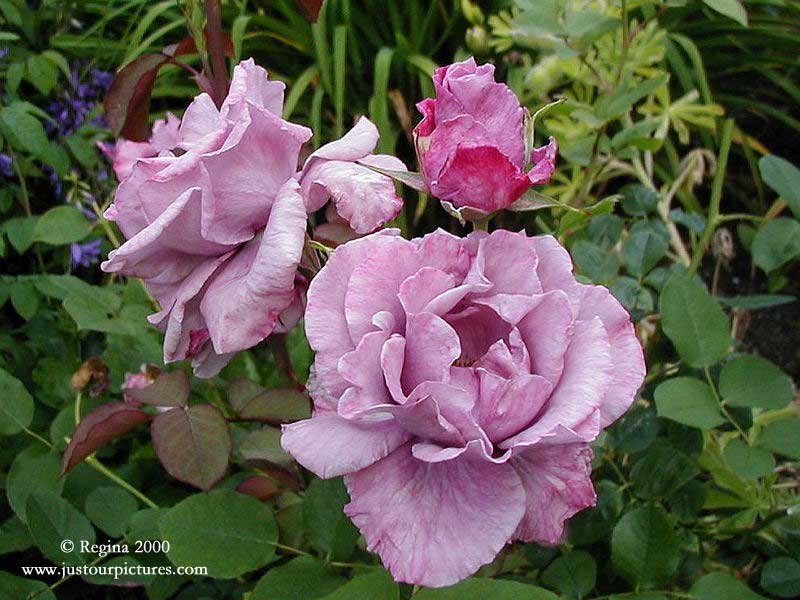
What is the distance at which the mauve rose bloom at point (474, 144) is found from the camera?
1.36 feet

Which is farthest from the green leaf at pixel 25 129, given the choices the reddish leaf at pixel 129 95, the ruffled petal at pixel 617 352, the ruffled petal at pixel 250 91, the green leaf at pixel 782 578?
the green leaf at pixel 782 578

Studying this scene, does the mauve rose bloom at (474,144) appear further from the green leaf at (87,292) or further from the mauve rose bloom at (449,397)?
the green leaf at (87,292)

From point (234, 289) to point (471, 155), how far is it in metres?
0.14

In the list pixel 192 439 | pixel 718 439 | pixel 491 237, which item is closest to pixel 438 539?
pixel 491 237

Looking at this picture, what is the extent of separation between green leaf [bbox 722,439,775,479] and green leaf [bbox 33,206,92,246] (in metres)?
0.68

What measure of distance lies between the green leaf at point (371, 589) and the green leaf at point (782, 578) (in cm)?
36

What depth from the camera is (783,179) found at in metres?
0.76

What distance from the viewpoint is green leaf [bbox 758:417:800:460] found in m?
0.65

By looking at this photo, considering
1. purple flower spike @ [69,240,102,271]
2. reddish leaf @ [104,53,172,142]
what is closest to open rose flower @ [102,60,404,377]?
reddish leaf @ [104,53,172,142]

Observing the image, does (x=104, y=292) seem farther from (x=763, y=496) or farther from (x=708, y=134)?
(x=708, y=134)

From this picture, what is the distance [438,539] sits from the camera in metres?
0.39

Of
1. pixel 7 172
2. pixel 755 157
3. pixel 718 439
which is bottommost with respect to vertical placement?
pixel 755 157

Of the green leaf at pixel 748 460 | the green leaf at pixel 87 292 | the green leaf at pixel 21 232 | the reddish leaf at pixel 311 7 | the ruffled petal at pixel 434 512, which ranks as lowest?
the green leaf at pixel 21 232

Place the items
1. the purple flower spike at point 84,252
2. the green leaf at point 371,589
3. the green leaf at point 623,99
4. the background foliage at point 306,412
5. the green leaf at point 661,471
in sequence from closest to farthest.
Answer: the green leaf at point 371,589 < the background foliage at point 306,412 < the green leaf at point 661,471 < the green leaf at point 623,99 < the purple flower spike at point 84,252
